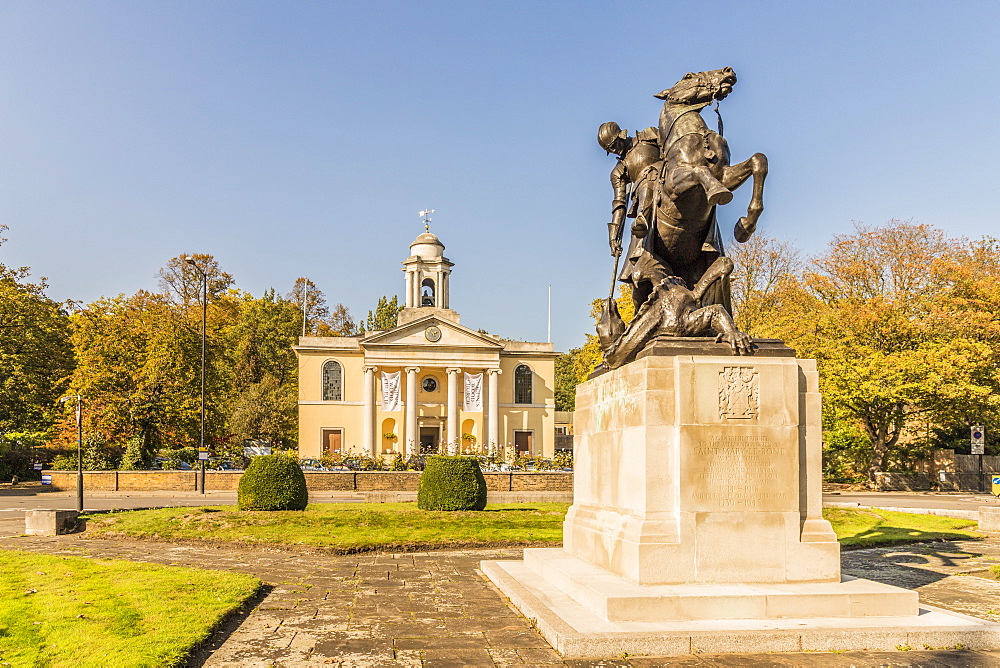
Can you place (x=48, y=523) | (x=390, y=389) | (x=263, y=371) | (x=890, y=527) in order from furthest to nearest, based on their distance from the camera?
(x=263, y=371) → (x=390, y=389) → (x=890, y=527) → (x=48, y=523)

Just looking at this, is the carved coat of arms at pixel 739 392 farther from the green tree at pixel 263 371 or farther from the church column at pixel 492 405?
the church column at pixel 492 405

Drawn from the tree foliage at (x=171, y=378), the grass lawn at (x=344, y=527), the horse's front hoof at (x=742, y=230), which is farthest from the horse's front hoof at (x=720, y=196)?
the tree foliage at (x=171, y=378)

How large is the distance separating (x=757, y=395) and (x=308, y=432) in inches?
2017

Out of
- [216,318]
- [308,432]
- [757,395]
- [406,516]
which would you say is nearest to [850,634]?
[757,395]

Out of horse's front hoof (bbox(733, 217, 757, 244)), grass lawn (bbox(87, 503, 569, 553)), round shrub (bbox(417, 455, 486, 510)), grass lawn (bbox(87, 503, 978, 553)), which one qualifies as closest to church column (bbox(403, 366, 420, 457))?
round shrub (bbox(417, 455, 486, 510))

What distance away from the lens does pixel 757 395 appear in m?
7.51

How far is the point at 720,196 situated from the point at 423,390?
52.2 metres

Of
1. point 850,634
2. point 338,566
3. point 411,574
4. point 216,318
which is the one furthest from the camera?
point 216,318

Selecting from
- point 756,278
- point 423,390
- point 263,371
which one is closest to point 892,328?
point 756,278

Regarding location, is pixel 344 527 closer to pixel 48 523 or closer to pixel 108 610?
Result: pixel 48 523

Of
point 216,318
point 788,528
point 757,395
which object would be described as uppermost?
point 216,318

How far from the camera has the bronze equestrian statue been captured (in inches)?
324

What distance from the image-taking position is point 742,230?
8562 mm

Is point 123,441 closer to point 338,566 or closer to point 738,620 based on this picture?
point 338,566
